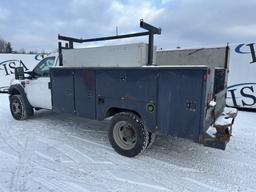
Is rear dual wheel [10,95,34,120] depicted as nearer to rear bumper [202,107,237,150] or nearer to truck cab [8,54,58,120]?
truck cab [8,54,58,120]

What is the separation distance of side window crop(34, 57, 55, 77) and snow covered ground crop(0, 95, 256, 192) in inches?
60.8

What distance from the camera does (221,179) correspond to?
3.39 m

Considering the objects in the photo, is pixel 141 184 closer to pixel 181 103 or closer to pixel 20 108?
pixel 181 103

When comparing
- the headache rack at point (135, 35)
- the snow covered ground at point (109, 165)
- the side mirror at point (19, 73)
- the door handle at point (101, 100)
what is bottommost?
the snow covered ground at point (109, 165)

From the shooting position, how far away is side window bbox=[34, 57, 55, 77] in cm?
570

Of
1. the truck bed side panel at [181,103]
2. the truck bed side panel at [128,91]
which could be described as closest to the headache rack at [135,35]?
the truck bed side panel at [128,91]

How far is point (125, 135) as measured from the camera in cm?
424

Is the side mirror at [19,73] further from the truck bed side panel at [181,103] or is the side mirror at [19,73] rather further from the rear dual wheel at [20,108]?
the truck bed side panel at [181,103]

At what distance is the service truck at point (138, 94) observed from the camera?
3307 millimetres

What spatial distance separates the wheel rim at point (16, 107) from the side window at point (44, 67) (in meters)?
1.36

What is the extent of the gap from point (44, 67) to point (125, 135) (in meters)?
3.13

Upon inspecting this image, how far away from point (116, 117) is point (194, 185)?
70.6 inches

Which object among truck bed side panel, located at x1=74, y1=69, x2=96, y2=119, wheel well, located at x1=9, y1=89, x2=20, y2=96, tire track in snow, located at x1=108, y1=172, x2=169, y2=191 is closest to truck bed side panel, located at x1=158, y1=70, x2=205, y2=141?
tire track in snow, located at x1=108, y1=172, x2=169, y2=191

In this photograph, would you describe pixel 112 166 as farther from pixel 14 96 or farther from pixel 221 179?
pixel 14 96
